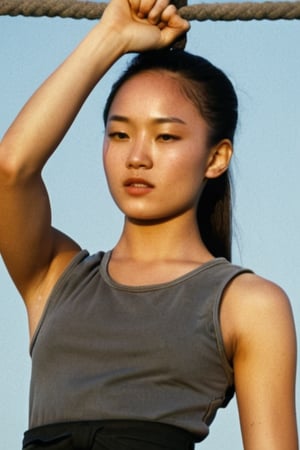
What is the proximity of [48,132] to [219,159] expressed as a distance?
46 centimetres

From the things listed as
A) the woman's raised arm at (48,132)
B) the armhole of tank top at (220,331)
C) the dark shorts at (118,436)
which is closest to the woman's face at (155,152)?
the woman's raised arm at (48,132)

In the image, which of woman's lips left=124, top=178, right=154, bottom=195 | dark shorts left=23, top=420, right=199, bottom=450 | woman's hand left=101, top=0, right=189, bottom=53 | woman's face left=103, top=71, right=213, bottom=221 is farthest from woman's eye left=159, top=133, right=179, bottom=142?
dark shorts left=23, top=420, right=199, bottom=450

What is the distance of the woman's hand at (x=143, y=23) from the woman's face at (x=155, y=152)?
0.38ft

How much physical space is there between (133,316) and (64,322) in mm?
166

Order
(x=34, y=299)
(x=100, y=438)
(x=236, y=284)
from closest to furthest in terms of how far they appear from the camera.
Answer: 1. (x=100, y=438)
2. (x=236, y=284)
3. (x=34, y=299)

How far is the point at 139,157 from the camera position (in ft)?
8.61

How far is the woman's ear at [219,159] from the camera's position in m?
2.82

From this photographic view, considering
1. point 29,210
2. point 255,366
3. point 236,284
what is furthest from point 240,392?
point 29,210

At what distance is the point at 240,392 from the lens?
252 centimetres

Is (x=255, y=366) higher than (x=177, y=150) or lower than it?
lower

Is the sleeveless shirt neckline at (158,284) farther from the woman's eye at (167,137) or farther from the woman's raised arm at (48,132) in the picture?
the woman's eye at (167,137)

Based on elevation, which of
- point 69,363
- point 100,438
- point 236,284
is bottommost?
point 100,438

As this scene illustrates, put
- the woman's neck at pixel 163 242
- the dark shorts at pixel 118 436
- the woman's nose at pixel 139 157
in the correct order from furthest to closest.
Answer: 1. the woman's neck at pixel 163 242
2. the woman's nose at pixel 139 157
3. the dark shorts at pixel 118 436

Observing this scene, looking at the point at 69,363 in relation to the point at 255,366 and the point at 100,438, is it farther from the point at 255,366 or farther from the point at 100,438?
the point at 255,366
